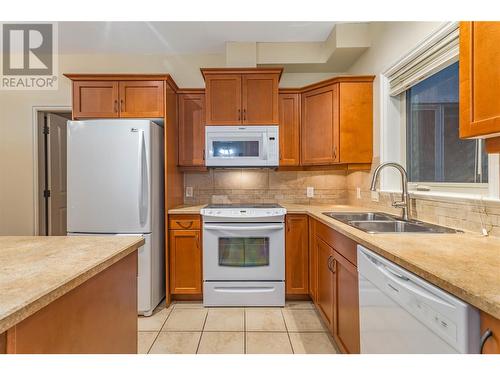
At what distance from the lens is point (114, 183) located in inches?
93.2

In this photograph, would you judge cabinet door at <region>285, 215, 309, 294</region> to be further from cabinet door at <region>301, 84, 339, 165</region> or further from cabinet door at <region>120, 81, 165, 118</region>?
cabinet door at <region>120, 81, 165, 118</region>

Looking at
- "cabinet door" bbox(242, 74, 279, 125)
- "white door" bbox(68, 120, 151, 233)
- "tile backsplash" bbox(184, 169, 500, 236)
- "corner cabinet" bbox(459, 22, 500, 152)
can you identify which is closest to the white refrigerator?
"white door" bbox(68, 120, 151, 233)

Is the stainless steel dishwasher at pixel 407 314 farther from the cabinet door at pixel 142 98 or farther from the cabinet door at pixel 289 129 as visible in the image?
the cabinet door at pixel 142 98

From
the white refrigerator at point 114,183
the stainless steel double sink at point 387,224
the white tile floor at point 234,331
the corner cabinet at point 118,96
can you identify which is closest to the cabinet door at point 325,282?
the white tile floor at point 234,331

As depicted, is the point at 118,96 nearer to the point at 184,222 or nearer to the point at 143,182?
the point at 143,182

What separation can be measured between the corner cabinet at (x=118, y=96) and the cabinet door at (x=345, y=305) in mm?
1980

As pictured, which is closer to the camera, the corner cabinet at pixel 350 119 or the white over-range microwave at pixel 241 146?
the corner cabinet at pixel 350 119

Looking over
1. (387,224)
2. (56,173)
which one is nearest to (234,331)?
(387,224)

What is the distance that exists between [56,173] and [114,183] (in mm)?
1850

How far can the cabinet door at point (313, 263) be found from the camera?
2.42 metres

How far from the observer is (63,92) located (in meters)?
3.23

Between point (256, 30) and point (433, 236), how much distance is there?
239 centimetres
